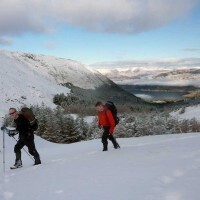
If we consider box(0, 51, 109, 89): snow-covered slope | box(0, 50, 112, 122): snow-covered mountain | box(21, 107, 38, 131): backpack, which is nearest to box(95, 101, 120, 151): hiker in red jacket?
box(21, 107, 38, 131): backpack

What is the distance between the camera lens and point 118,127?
21.5 meters

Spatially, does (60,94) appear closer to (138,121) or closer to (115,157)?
(138,121)

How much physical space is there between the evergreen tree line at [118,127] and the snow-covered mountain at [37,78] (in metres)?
13.5

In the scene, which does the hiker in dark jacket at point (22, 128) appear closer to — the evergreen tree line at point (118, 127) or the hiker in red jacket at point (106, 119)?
the hiker in red jacket at point (106, 119)

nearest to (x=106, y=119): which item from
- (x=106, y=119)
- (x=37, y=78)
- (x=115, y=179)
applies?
(x=106, y=119)

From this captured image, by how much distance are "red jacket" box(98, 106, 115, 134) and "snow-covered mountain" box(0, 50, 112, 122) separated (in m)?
28.3

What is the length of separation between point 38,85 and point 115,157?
5265cm

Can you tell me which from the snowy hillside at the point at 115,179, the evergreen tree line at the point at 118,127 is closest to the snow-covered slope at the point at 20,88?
the evergreen tree line at the point at 118,127

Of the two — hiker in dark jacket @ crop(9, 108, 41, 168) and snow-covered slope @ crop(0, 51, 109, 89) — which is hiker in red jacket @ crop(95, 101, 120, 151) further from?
snow-covered slope @ crop(0, 51, 109, 89)

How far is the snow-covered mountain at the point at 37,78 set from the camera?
50634 mm

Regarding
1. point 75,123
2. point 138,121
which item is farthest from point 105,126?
point 75,123

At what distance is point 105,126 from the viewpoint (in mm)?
11344

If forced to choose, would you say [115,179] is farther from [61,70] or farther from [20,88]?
[61,70]

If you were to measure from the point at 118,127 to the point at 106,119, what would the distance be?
10263 mm
